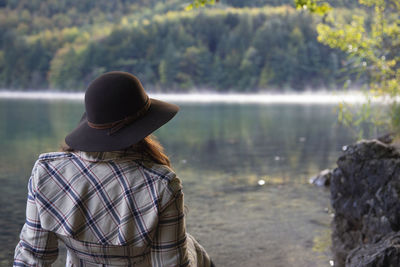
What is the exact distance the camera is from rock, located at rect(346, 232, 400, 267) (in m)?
2.86

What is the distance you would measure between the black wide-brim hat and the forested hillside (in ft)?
215

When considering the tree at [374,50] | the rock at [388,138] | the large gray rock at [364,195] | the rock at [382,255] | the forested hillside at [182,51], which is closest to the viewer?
the rock at [382,255]

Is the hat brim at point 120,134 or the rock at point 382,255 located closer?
the hat brim at point 120,134

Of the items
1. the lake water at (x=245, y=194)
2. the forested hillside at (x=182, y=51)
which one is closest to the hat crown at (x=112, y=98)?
the lake water at (x=245, y=194)

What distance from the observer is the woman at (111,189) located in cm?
173

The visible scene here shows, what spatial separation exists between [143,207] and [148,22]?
86.9m

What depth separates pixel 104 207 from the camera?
1771 mm

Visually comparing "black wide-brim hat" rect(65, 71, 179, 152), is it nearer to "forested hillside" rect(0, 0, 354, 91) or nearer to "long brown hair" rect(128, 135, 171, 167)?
"long brown hair" rect(128, 135, 171, 167)

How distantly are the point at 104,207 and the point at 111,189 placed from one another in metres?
0.07

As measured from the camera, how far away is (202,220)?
5.61m

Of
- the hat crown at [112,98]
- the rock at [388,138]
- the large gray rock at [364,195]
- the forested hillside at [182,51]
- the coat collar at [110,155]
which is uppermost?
the hat crown at [112,98]

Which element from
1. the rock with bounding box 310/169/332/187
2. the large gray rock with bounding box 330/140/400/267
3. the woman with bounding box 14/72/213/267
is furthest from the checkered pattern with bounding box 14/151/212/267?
the rock with bounding box 310/169/332/187

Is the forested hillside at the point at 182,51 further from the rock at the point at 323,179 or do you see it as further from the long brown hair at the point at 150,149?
the long brown hair at the point at 150,149

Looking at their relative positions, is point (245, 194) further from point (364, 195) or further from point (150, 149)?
point (150, 149)
